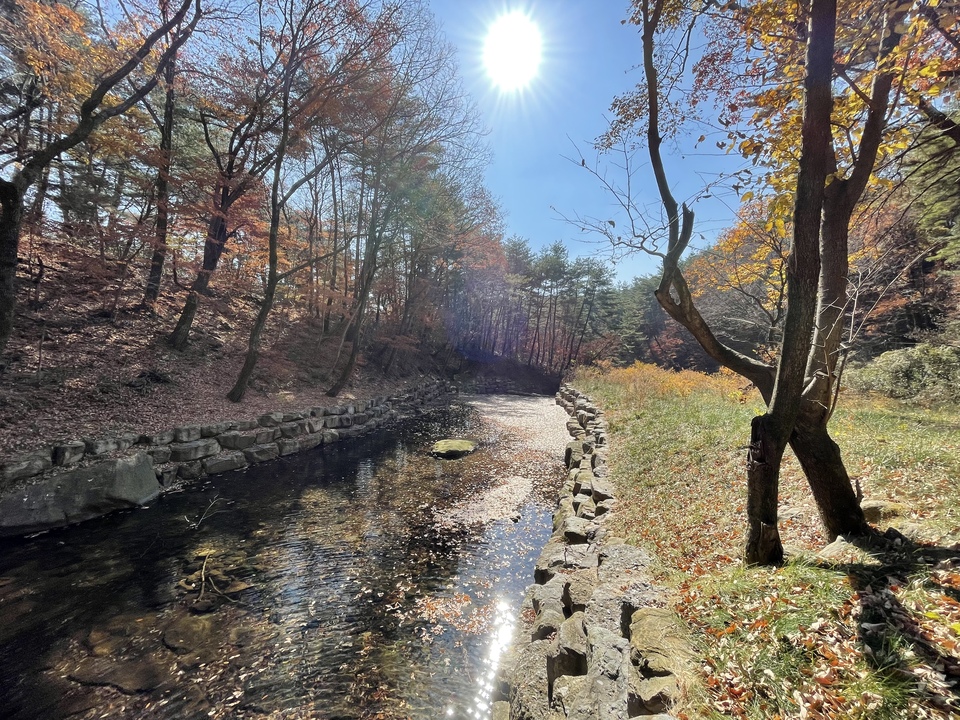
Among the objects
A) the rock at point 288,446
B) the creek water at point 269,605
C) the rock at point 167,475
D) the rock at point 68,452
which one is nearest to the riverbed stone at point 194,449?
the rock at point 167,475

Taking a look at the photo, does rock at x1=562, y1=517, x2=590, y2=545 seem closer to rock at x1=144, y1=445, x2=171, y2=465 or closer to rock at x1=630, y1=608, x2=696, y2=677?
rock at x1=630, y1=608, x2=696, y2=677

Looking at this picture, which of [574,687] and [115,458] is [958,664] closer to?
[574,687]

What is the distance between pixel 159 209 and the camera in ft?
32.7

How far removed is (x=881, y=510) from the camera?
132 inches

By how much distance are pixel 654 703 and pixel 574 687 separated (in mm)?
623

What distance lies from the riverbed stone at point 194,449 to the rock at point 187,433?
0.18 ft

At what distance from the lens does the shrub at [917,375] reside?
7984 mm

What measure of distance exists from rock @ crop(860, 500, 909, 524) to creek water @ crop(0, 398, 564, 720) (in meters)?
3.43

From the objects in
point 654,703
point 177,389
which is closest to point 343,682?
point 654,703

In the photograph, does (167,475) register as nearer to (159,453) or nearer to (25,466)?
(159,453)

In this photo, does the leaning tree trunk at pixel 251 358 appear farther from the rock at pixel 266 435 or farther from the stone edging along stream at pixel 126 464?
the rock at pixel 266 435

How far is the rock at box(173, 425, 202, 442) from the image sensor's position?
747 cm

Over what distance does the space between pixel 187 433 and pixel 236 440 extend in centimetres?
97

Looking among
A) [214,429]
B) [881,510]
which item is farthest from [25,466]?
[881,510]
